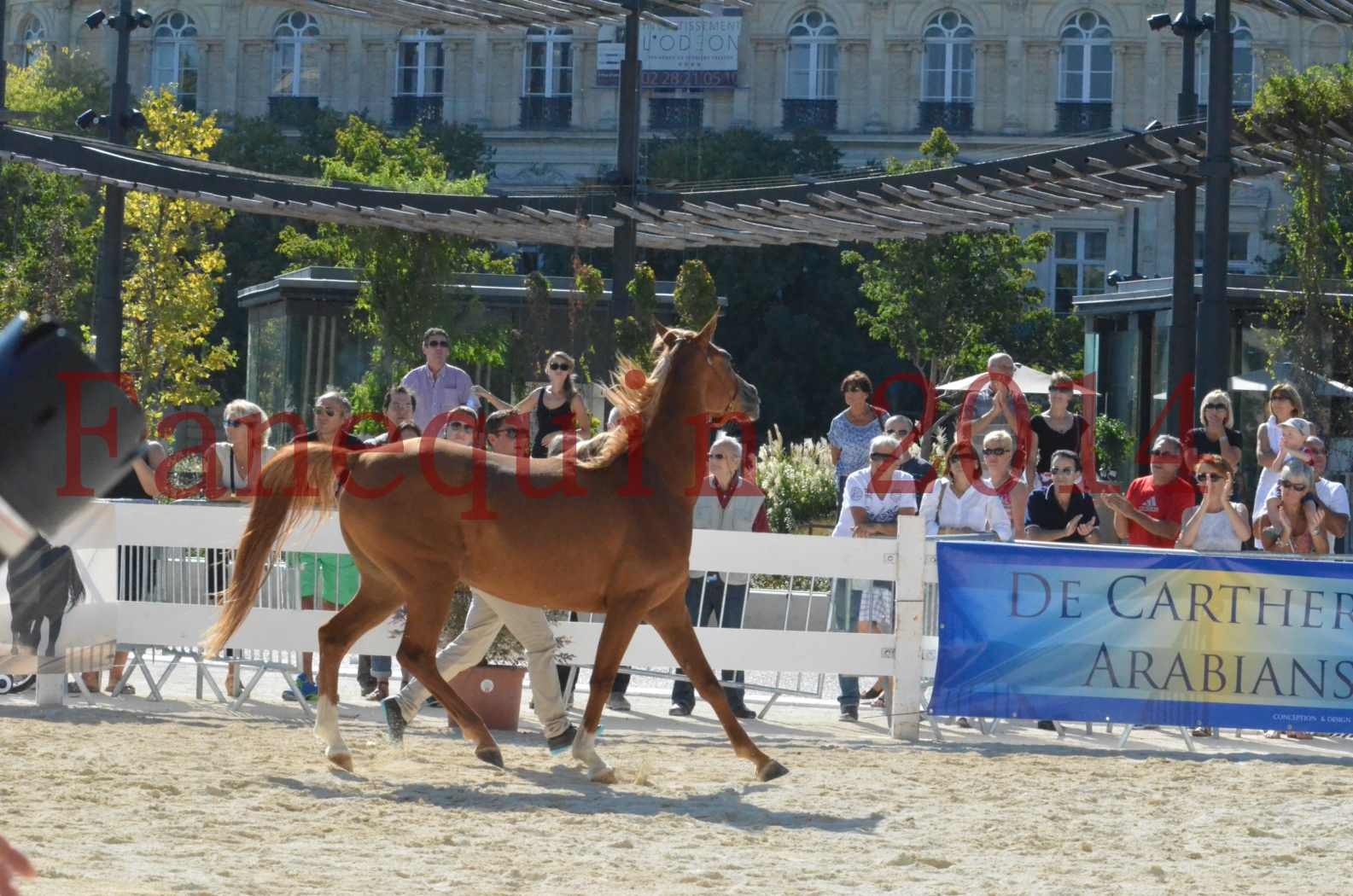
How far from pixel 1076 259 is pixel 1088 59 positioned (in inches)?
272

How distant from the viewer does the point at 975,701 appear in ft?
32.4

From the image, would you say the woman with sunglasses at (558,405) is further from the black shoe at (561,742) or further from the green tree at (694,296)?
the green tree at (694,296)

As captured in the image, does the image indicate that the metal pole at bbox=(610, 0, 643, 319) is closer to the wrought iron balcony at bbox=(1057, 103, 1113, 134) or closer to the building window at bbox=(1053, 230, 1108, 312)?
the building window at bbox=(1053, 230, 1108, 312)

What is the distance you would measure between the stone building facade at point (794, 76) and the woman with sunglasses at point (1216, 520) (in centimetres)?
4564

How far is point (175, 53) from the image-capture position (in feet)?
202

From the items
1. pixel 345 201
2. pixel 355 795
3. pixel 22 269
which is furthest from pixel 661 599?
pixel 22 269

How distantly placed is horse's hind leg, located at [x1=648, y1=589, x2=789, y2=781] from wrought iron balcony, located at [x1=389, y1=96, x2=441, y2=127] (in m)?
54.0

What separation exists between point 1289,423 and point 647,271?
22.7 feet

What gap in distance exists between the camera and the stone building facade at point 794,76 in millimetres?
55750

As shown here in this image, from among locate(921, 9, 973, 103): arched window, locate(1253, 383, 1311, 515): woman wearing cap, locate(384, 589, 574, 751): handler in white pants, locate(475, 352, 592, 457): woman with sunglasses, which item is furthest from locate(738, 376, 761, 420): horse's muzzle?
locate(921, 9, 973, 103): arched window

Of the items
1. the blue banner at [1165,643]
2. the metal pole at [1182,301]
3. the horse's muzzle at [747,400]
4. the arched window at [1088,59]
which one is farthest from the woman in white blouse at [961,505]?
the arched window at [1088,59]

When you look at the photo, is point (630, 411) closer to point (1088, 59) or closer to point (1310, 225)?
point (1310, 225)

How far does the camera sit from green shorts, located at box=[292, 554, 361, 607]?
10.5m

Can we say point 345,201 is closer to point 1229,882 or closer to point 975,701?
point 975,701
